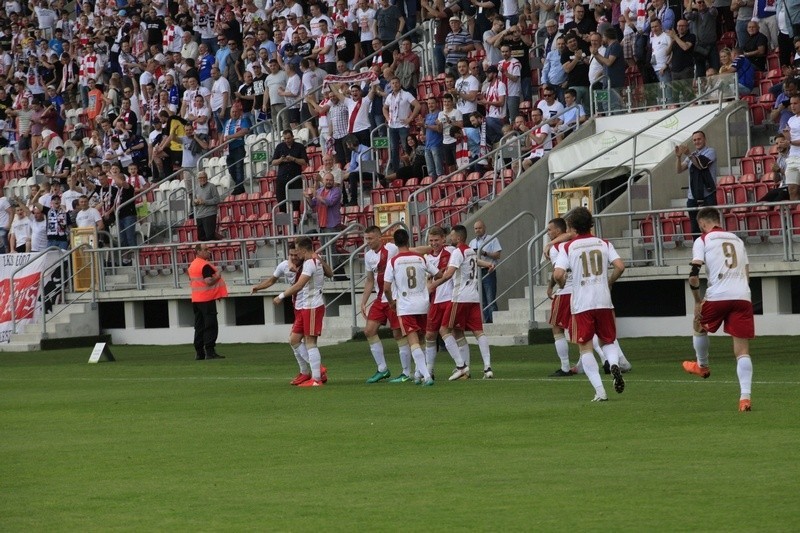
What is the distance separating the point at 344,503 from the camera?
9.67 metres

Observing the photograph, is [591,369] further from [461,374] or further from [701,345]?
[461,374]

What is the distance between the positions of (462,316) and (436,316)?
0.37m

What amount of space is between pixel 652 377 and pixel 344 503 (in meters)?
9.24

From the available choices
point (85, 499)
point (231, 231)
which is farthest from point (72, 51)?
point (85, 499)

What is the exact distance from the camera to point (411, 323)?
1889 cm

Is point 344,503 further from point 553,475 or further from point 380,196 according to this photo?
point 380,196

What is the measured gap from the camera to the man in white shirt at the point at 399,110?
31.2 meters

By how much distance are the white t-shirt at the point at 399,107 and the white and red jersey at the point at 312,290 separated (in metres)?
12.1

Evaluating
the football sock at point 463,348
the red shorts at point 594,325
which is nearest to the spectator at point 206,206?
the football sock at point 463,348

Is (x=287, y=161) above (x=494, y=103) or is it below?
below

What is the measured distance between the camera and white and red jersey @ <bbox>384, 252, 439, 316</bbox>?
741 inches

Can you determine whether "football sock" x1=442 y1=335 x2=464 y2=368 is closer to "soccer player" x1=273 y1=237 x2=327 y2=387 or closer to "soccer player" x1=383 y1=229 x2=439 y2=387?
"soccer player" x1=383 y1=229 x2=439 y2=387

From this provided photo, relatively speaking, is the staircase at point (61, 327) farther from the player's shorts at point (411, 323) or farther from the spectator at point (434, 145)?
the player's shorts at point (411, 323)

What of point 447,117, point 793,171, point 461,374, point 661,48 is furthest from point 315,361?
point 661,48
